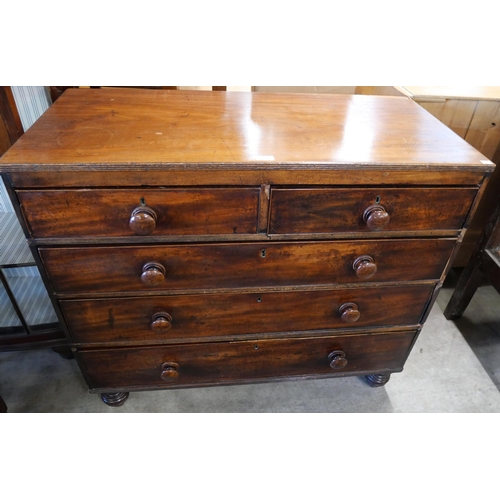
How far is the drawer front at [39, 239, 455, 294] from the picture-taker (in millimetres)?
983

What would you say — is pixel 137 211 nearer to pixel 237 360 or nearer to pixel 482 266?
pixel 237 360

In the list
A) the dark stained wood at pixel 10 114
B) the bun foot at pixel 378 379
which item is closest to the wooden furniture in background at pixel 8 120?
the dark stained wood at pixel 10 114

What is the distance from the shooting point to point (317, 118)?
108 cm

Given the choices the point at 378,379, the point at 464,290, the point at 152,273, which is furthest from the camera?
the point at 464,290

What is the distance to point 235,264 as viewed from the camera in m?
1.03

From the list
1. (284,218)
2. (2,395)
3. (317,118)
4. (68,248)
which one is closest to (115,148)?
(68,248)

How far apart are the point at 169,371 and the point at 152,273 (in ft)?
1.37

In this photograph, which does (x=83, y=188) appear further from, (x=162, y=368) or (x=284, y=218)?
(x=162, y=368)

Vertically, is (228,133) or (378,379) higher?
(228,133)

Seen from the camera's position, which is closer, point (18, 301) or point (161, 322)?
point (161, 322)

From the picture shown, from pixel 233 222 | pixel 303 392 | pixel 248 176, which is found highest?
pixel 248 176

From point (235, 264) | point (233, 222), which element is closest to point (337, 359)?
point (235, 264)

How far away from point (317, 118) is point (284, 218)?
326 millimetres

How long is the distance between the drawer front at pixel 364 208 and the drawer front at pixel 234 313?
0.24 meters
